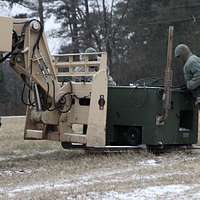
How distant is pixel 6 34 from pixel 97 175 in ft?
8.58

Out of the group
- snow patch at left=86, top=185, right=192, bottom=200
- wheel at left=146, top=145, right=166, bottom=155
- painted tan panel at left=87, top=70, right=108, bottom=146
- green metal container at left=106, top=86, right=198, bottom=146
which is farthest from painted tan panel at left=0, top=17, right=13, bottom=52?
snow patch at left=86, top=185, right=192, bottom=200

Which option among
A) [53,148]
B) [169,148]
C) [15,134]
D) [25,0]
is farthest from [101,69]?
[25,0]

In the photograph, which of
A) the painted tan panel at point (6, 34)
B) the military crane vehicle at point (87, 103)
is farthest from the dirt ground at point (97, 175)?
the painted tan panel at point (6, 34)

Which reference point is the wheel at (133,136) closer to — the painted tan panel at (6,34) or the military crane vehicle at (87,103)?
the military crane vehicle at (87,103)

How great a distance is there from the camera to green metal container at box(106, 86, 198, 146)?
11023 mm

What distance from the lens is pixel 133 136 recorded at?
1135 centimetres

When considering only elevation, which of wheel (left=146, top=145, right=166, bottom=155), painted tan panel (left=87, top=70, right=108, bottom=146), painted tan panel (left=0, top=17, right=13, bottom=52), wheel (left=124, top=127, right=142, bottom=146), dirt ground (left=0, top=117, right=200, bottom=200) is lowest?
dirt ground (left=0, top=117, right=200, bottom=200)

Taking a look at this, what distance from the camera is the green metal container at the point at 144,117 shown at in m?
11.0

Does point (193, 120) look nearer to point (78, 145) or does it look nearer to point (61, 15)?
point (78, 145)

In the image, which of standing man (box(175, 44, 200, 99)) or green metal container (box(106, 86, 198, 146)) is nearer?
green metal container (box(106, 86, 198, 146))

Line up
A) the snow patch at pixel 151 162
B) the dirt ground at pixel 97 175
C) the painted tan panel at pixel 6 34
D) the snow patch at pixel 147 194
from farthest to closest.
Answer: the snow patch at pixel 151 162, the painted tan panel at pixel 6 34, the dirt ground at pixel 97 175, the snow patch at pixel 147 194

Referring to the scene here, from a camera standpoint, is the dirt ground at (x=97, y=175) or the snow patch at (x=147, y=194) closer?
the snow patch at (x=147, y=194)

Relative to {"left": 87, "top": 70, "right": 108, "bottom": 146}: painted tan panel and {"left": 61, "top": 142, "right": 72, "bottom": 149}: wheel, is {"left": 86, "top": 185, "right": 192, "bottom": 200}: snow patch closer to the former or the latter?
{"left": 87, "top": 70, "right": 108, "bottom": 146}: painted tan panel

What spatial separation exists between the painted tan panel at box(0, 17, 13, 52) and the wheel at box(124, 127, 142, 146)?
276cm
